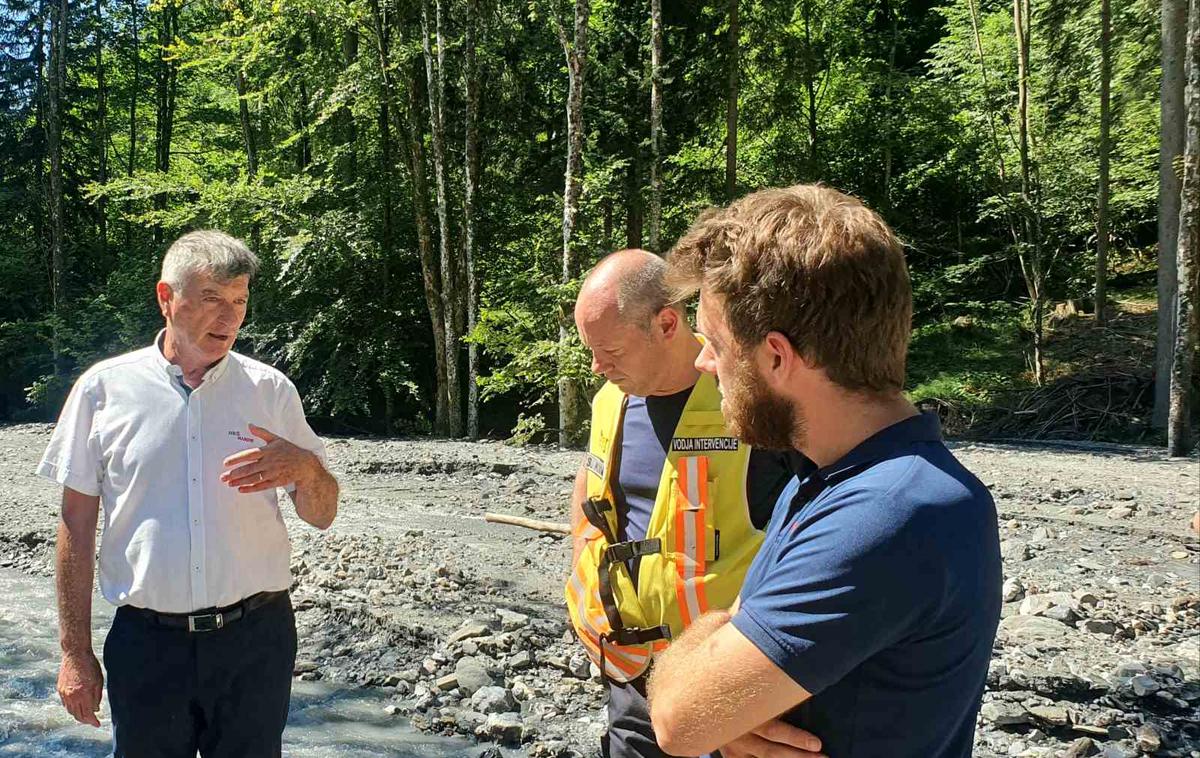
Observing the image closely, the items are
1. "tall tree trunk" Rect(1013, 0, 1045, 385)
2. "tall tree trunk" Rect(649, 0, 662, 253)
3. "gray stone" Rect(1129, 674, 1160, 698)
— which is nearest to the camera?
"gray stone" Rect(1129, 674, 1160, 698)

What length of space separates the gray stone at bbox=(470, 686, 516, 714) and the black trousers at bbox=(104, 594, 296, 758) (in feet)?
7.62

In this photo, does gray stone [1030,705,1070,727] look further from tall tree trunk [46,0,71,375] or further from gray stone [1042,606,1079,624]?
tall tree trunk [46,0,71,375]

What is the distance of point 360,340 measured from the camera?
2050cm

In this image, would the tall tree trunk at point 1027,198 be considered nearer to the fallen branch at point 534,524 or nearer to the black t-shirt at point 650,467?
the fallen branch at point 534,524

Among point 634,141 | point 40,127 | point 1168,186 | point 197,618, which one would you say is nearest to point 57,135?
point 40,127

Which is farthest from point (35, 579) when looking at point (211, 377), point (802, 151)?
point (802, 151)

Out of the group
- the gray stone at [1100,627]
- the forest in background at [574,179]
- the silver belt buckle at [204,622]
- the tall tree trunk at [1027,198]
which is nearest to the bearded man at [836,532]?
the silver belt buckle at [204,622]

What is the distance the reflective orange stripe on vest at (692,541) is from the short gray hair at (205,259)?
4.95 ft

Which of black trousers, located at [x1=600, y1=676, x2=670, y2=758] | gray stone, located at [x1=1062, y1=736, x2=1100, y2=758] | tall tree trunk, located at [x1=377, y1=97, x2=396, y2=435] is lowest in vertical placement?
gray stone, located at [x1=1062, y1=736, x2=1100, y2=758]

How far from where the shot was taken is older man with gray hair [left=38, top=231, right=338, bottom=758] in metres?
2.68

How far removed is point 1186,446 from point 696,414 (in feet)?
43.2

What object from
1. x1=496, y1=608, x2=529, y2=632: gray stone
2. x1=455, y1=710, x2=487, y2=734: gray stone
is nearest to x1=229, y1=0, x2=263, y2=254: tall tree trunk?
x1=496, y1=608, x2=529, y2=632: gray stone

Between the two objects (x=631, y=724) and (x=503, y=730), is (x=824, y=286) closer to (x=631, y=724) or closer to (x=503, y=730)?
(x=631, y=724)

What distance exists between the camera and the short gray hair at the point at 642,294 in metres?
2.64
